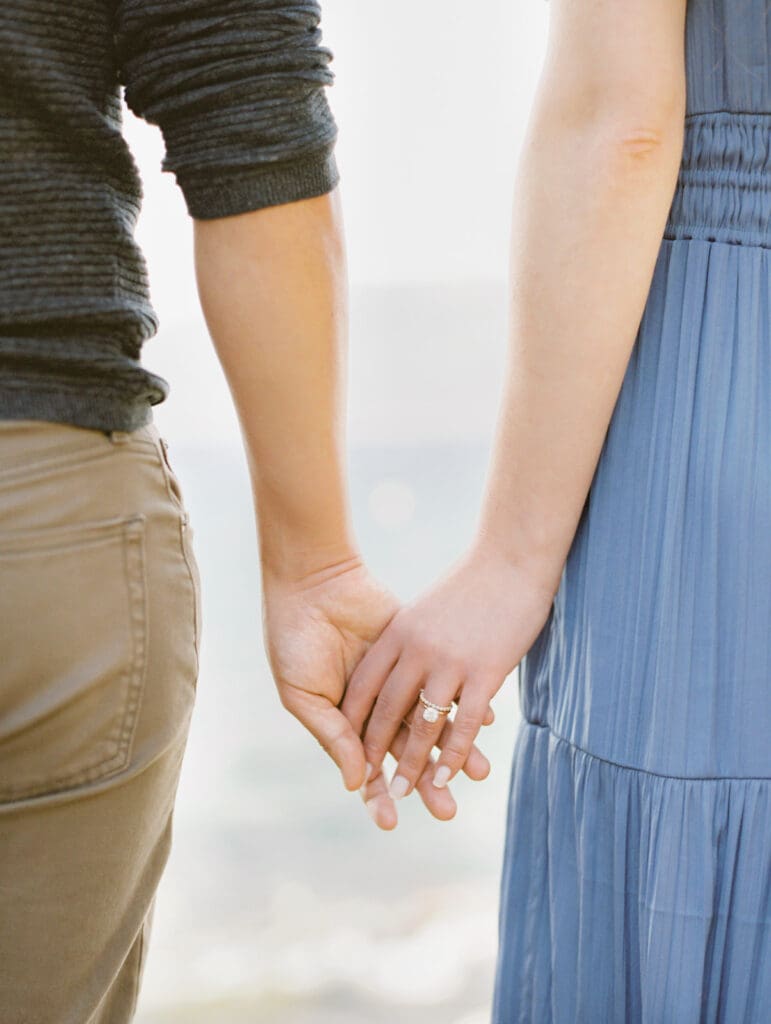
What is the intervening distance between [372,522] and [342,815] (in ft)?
2.58

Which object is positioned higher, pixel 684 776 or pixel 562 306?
pixel 562 306

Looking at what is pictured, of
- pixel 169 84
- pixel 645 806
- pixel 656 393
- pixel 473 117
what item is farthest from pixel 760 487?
pixel 473 117

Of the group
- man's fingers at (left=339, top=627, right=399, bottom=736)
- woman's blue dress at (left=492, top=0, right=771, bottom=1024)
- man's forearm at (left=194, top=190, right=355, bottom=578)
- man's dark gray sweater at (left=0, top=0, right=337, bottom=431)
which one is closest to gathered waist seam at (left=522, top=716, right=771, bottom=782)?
woman's blue dress at (left=492, top=0, right=771, bottom=1024)

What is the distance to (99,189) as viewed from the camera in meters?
0.83

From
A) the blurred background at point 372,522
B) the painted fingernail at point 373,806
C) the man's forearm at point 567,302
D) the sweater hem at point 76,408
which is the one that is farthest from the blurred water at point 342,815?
the sweater hem at point 76,408

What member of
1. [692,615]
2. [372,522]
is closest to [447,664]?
[692,615]

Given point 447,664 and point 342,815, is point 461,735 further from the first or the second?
point 342,815

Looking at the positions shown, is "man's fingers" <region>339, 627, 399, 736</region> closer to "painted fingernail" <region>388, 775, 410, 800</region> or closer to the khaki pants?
"painted fingernail" <region>388, 775, 410, 800</region>

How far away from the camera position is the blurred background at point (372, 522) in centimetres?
229

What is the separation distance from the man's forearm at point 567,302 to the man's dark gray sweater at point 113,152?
0.63ft

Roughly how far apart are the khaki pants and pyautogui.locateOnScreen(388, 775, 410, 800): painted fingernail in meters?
0.32

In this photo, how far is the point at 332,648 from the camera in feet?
3.90

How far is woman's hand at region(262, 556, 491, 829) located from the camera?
116cm

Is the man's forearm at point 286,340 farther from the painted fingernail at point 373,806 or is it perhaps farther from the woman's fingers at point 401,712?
the painted fingernail at point 373,806
